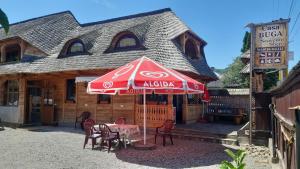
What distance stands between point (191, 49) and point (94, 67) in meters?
6.75

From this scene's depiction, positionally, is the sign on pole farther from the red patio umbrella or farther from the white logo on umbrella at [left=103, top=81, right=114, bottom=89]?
the white logo on umbrella at [left=103, top=81, right=114, bottom=89]

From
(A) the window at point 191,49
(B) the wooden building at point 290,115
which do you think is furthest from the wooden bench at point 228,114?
(B) the wooden building at point 290,115

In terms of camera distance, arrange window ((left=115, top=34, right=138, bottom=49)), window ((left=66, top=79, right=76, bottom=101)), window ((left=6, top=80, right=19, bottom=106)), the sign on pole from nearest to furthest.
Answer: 1. the sign on pole
2. window ((left=115, top=34, right=138, bottom=49))
3. window ((left=66, top=79, right=76, bottom=101))
4. window ((left=6, top=80, right=19, bottom=106))

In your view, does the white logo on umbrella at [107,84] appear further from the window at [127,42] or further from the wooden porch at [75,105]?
the window at [127,42]

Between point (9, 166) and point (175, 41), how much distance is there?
1064cm

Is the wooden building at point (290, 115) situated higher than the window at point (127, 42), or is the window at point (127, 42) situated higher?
the window at point (127, 42)

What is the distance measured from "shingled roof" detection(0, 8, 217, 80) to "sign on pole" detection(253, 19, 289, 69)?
14.6 ft

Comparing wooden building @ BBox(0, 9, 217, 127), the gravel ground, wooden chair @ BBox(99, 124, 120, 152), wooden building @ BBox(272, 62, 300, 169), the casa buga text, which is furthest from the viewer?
wooden building @ BBox(0, 9, 217, 127)

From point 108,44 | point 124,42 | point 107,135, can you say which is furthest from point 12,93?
point 107,135

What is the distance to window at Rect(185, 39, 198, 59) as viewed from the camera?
1686 centimetres

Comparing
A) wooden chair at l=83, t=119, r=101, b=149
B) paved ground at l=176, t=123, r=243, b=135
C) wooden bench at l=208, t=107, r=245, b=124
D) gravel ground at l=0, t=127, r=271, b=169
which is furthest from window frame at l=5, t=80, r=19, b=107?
wooden bench at l=208, t=107, r=245, b=124

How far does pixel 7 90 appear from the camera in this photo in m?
16.8

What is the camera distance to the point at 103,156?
25.6 ft

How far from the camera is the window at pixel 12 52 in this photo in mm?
19064
